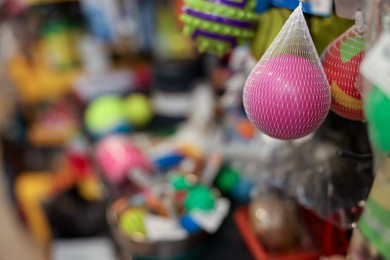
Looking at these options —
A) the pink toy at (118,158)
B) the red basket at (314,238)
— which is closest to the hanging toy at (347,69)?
the red basket at (314,238)

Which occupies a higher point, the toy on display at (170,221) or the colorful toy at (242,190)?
the toy on display at (170,221)

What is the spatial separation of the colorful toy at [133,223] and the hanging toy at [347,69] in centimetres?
41

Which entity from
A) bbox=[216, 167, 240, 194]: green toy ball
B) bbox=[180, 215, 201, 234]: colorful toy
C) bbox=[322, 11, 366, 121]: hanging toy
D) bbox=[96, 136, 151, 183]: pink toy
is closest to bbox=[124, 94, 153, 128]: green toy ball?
bbox=[96, 136, 151, 183]: pink toy

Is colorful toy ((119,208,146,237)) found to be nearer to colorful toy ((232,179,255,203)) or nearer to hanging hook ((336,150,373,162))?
colorful toy ((232,179,255,203))

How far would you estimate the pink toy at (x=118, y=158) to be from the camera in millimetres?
949

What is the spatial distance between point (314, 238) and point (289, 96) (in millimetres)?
364

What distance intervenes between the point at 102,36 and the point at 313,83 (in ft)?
3.47

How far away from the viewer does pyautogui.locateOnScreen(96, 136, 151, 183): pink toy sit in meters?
0.95

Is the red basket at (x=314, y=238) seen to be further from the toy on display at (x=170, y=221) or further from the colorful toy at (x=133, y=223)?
the colorful toy at (x=133, y=223)

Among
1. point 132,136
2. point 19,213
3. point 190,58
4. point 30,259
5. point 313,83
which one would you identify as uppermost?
point 313,83

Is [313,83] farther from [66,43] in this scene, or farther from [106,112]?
[66,43]

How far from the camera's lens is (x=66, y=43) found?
1471mm

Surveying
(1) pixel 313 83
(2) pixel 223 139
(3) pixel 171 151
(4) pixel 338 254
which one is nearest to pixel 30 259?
(3) pixel 171 151

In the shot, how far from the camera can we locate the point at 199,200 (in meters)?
0.77
